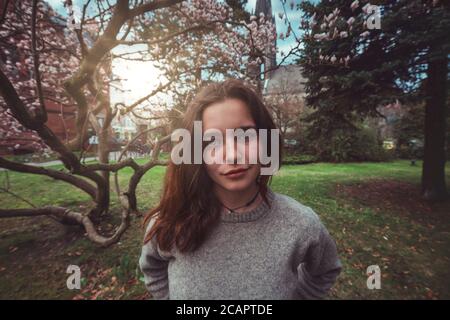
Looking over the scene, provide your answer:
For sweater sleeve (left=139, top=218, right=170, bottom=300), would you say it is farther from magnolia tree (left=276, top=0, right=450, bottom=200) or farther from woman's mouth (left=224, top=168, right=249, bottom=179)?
magnolia tree (left=276, top=0, right=450, bottom=200)

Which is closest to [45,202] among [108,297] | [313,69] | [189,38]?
[108,297]

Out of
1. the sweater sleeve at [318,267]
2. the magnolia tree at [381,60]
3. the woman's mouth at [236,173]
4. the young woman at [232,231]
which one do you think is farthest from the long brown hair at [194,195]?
the magnolia tree at [381,60]

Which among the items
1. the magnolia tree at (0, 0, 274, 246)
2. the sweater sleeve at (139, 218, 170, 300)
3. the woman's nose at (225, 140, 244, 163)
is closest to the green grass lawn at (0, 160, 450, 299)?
the magnolia tree at (0, 0, 274, 246)

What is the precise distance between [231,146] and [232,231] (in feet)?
1.63

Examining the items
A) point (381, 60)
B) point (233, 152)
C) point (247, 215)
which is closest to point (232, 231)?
point (247, 215)

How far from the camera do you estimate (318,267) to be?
1337 millimetres

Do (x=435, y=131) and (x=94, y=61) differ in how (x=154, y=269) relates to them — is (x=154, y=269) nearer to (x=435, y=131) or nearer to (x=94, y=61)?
(x=94, y=61)

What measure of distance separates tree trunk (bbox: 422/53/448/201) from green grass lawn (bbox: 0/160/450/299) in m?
0.53

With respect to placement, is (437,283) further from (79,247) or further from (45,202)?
(45,202)

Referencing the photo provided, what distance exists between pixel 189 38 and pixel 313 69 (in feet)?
12.0

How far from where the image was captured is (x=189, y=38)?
5641 millimetres

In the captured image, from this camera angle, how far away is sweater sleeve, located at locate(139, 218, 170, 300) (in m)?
1.32

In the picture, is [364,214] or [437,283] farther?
[364,214]

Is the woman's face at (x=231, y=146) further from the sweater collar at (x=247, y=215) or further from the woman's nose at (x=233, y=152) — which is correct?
the sweater collar at (x=247, y=215)
